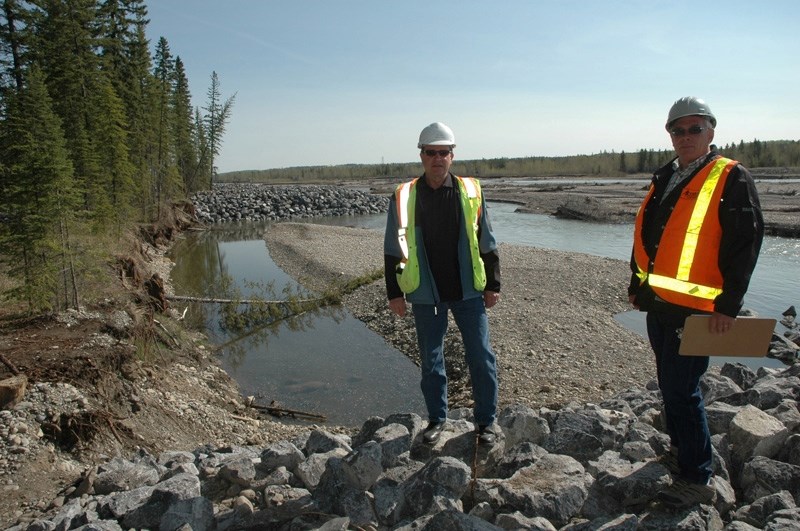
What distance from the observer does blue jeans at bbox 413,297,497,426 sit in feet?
12.8

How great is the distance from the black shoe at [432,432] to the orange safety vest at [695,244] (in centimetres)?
179

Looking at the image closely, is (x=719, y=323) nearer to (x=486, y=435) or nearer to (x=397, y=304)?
(x=486, y=435)

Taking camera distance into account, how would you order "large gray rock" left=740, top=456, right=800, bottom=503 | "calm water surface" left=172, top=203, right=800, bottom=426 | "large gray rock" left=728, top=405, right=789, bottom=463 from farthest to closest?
"calm water surface" left=172, top=203, right=800, bottom=426, "large gray rock" left=728, top=405, right=789, bottom=463, "large gray rock" left=740, top=456, right=800, bottom=503

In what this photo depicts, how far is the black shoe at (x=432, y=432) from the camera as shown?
3.93 metres

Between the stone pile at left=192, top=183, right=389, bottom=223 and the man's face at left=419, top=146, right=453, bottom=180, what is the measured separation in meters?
35.8

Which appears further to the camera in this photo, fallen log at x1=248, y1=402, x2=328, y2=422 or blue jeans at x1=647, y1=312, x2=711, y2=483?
fallen log at x1=248, y1=402, x2=328, y2=422

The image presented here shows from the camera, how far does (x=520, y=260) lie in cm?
1797

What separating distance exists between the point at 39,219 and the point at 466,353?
7555mm

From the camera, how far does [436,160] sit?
3.78 meters

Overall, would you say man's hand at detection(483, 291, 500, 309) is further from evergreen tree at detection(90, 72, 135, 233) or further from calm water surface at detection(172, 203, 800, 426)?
evergreen tree at detection(90, 72, 135, 233)

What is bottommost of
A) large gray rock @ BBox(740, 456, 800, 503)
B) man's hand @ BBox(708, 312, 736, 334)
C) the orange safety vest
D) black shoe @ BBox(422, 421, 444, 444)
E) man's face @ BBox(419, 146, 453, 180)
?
large gray rock @ BBox(740, 456, 800, 503)

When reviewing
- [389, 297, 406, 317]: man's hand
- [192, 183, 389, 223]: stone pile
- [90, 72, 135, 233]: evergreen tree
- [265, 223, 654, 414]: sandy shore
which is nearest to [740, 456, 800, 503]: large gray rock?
[389, 297, 406, 317]: man's hand

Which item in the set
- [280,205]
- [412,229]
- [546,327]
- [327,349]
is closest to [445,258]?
[412,229]

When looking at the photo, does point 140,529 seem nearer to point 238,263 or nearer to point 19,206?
point 19,206
